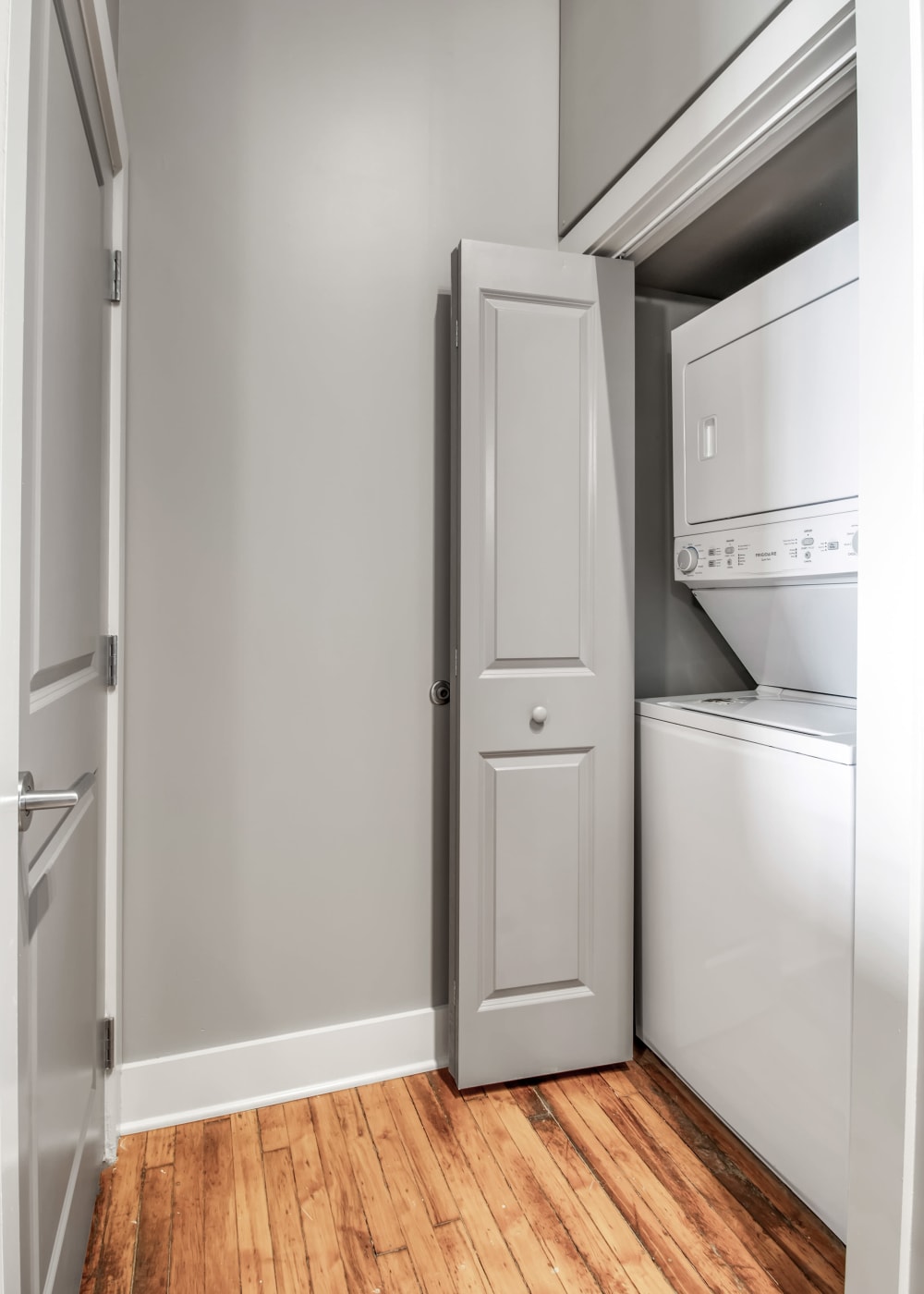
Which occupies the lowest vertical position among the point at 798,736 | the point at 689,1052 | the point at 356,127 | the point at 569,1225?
the point at 569,1225

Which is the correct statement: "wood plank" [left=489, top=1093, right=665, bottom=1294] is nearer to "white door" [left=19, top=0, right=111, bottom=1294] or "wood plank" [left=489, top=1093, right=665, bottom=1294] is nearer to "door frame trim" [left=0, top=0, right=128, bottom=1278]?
"white door" [left=19, top=0, right=111, bottom=1294]

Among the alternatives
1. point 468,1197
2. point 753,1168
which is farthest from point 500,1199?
point 753,1168

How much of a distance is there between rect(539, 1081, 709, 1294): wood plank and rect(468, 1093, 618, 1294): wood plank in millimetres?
88

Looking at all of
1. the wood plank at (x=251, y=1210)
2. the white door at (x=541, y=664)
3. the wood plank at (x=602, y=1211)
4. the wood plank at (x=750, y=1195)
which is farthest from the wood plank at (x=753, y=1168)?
the wood plank at (x=251, y=1210)

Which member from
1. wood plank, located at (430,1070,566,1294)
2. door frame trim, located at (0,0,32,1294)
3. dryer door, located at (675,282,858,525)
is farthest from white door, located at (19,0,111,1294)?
dryer door, located at (675,282,858,525)

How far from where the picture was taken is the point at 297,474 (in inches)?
71.1

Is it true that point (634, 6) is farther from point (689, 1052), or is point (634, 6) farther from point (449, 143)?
point (689, 1052)

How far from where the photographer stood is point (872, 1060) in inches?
41.8

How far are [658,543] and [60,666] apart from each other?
1.57 meters

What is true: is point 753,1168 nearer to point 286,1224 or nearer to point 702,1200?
point 702,1200

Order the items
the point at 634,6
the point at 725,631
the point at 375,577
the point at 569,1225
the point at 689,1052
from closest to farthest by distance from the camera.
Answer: the point at 569,1225, the point at 634,6, the point at 689,1052, the point at 375,577, the point at 725,631

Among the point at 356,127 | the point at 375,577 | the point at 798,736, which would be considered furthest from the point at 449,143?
the point at 798,736

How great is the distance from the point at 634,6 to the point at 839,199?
601 mm

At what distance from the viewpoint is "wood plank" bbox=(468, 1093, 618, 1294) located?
1.29 metres
